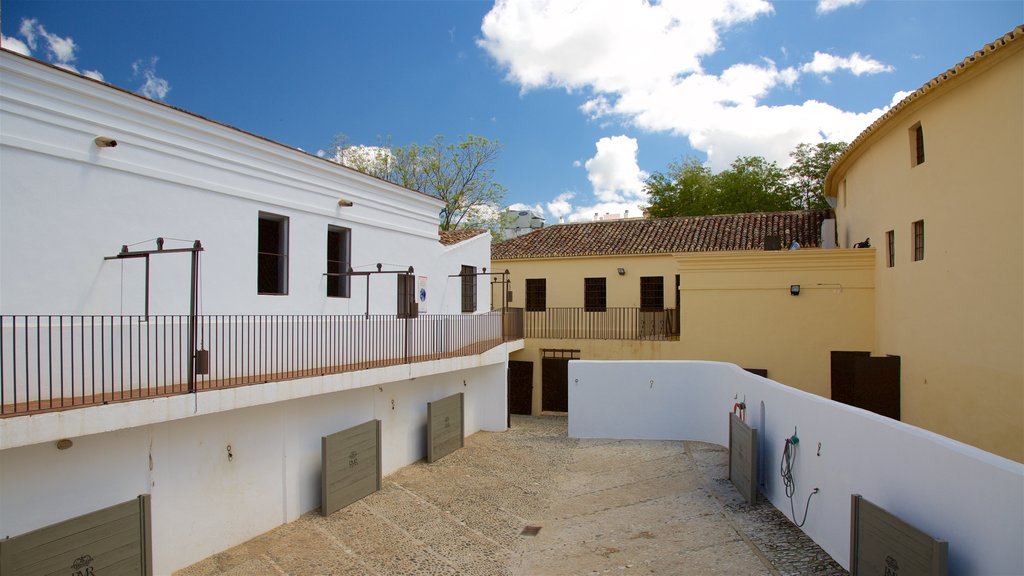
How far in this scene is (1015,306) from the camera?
959 cm

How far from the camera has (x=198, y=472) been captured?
8.68 meters

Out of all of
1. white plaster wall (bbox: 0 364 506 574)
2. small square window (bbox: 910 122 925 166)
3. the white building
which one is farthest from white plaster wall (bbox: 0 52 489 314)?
small square window (bbox: 910 122 925 166)

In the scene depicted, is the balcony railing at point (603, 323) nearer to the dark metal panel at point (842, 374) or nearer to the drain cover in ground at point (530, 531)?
the dark metal panel at point (842, 374)

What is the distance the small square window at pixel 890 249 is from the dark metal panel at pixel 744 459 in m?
6.12

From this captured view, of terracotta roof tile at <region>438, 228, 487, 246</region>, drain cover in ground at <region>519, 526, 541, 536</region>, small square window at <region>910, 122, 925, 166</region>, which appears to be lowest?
drain cover in ground at <region>519, 526, 541, 536</region>

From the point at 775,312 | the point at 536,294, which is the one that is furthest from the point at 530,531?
the point at 536,294

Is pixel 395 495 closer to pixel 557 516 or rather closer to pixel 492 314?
pixel 557 516

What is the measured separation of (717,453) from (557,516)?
522cm

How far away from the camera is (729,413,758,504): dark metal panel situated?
33.8 ft

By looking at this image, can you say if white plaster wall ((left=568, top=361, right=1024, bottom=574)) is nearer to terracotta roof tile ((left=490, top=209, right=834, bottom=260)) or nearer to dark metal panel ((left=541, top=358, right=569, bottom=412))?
dark metal panel ((left=541, top=358, right=569, bottom=412))

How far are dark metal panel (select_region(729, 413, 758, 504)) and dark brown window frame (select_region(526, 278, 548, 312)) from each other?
1179cm

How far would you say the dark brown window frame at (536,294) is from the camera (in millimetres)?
23203

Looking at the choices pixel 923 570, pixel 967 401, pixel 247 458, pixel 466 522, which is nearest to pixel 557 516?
pixel 466 522

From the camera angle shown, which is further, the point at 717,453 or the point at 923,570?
the point at 717,453
